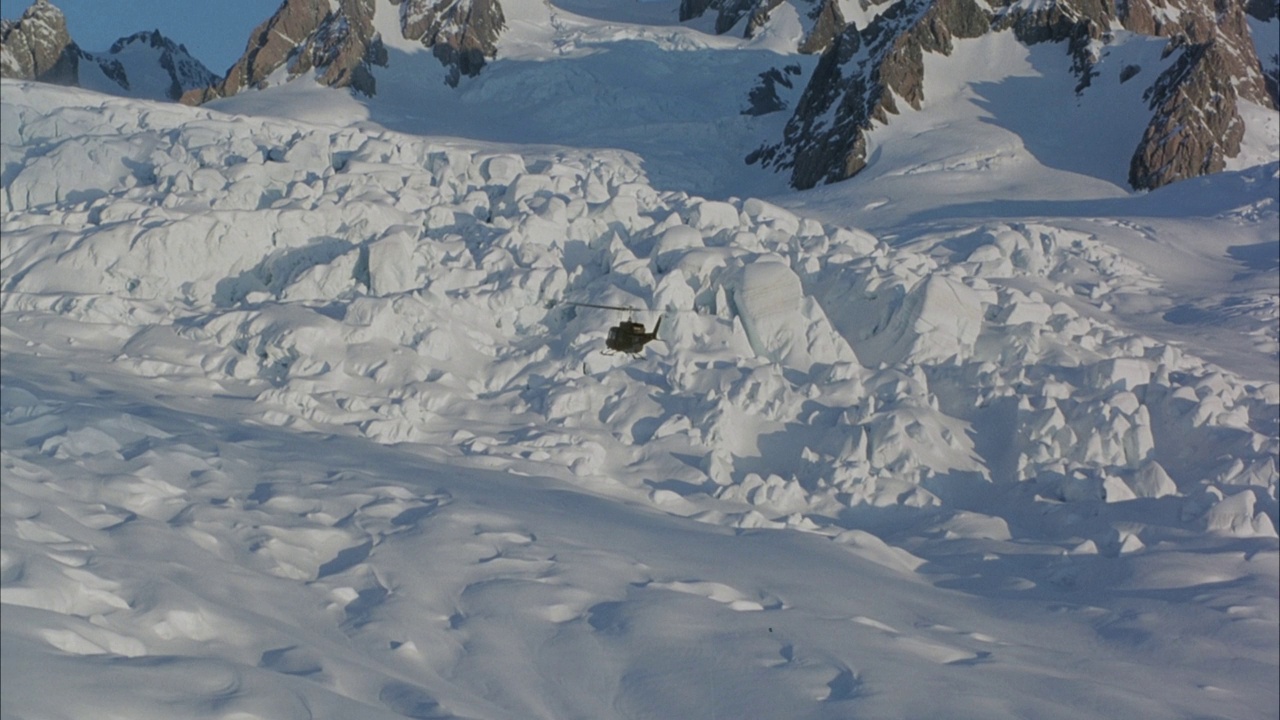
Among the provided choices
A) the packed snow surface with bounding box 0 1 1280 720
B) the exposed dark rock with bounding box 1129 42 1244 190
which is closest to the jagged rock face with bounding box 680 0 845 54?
the exposed dark rock with bounding box 1129 42 1244 190

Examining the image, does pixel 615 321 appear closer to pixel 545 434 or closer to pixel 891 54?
pixel 545 434

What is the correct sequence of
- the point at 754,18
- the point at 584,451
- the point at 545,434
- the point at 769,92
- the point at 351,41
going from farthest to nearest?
the point at 754,18 → the point at 351,41 → the point at 769,92 → the point at 545,434 → the point at 584,451

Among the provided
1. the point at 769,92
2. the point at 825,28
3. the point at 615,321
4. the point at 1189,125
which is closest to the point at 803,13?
the point at 825,28

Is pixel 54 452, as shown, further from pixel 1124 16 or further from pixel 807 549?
pixel 1124 16

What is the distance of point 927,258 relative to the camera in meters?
26.7

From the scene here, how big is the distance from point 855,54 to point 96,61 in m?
50.6

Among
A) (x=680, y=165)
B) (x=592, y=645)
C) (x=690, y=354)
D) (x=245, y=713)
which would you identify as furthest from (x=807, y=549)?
(x=680, y=165)

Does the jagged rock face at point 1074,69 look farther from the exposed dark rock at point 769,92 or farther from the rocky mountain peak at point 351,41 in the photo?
the rocky mountain peak at point 351,41

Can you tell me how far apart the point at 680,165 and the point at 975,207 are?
1431 centimetres

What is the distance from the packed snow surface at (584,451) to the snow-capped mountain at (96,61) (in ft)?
150

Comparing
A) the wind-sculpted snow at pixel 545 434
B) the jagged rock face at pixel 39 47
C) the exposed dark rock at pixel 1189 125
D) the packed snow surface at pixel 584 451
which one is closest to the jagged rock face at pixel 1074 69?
the exposed dark rock at pixel 1189 125

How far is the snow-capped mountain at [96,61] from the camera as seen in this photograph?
72688mm

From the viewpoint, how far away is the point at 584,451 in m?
18.0

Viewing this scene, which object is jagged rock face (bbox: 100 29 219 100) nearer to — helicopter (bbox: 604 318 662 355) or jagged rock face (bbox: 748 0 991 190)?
jagged rock face (bbox: 748 0 991 190)
